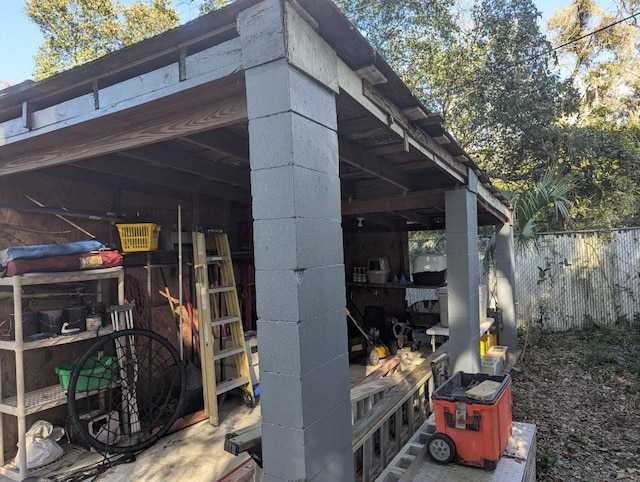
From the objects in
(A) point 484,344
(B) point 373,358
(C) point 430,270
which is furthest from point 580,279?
(B) point 373,358

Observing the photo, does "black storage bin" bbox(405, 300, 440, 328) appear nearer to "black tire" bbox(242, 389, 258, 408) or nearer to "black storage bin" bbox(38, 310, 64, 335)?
"black tire" bbox(242, 389, 258, 408)

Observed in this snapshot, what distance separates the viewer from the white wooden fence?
Answer: 731 centimetres

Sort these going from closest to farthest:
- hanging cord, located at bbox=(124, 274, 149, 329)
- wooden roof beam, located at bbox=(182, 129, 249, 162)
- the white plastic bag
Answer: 1. wooden roof beam, located at bbox=(182, 129, 249, 162)
2. the white plastic bag
3. hanging cord, located at bbox=(124, 274, 149, 329)

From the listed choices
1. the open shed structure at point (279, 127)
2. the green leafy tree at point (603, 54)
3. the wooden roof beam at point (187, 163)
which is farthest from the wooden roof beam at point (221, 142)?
the green leafy tree at point (603, 54)

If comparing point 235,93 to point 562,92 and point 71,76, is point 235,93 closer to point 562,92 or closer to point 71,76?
point 71,76

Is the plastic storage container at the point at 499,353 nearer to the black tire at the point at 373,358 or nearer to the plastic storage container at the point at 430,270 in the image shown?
the plastic storage container at the point at 430,270

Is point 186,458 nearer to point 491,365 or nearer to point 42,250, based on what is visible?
point 42,250

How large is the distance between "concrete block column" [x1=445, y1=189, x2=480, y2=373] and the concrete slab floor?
204 cm

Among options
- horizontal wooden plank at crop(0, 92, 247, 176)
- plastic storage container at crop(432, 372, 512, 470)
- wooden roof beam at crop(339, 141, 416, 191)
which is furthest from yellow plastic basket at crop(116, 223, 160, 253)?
plastic storage container at crop(432, 372, 512, 470)

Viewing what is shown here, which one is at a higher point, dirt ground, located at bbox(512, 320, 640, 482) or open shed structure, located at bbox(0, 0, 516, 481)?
open shed structure, located at bbox(0, 0, 516, 481)

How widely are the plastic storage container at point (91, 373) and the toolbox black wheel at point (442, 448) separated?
2522mm

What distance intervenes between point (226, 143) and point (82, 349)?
2.33 m

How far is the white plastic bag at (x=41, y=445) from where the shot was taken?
285 centimetres

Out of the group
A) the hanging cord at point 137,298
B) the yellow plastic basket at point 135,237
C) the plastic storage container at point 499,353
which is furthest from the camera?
the plastic storage container at point 499,353
